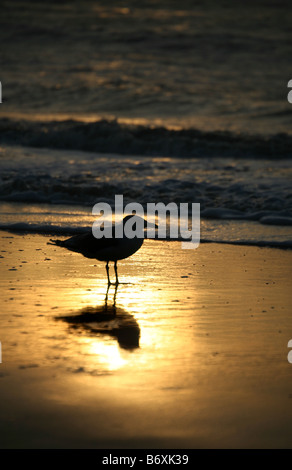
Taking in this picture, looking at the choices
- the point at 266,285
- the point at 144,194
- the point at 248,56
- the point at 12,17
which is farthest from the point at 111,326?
the point at 12,17

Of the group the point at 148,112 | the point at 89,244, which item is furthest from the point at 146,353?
the point at 148,112

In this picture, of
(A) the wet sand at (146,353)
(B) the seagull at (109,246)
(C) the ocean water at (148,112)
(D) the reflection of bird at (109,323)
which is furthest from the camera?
(C) the ocean water at (148,112)

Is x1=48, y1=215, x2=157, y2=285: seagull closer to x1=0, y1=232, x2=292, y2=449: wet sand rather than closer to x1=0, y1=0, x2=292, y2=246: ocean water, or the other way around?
x1=0, y1=232, x2=292, y2=449: wet sand

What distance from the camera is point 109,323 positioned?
5.55 m

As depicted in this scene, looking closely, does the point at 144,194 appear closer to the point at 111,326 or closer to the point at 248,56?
the point at 111,326

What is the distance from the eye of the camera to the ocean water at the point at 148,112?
36.1 feet

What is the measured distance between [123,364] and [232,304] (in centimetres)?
169
